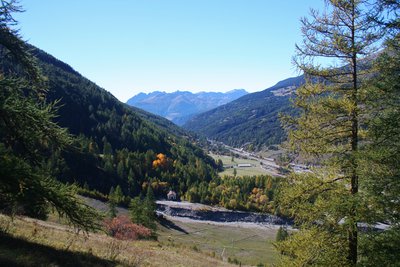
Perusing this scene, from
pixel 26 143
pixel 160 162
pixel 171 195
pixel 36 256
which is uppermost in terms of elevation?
pixel 26 143

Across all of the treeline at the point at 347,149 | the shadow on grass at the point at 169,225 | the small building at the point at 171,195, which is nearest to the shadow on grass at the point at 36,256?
the treeline at the point at 347,149

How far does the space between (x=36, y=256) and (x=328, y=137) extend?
12.2 metres

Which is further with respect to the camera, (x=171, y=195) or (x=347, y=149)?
(x=171, y=195)

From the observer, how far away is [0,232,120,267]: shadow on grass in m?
9.97

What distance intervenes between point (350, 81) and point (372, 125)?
271 centimetres

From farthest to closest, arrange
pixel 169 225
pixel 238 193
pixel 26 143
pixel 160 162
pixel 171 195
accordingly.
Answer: pixel 160 162 → pixel 238 193 → pixel 171 195 → pixel 169 225 → pixel 26 143

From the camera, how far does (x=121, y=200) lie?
114000mm

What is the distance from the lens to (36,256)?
10852mm

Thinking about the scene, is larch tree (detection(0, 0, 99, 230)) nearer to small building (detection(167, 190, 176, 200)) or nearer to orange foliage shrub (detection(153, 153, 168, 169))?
small building (detection(167, 190, 176, 200))

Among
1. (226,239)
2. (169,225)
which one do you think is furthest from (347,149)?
(169,225)

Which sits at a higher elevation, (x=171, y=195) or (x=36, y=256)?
(x=36, y=256)

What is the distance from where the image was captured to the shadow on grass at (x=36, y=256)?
32.7 feet

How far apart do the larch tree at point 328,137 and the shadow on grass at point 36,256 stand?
8.39 meters

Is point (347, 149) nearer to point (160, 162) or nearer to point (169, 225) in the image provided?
point (169, 225)
